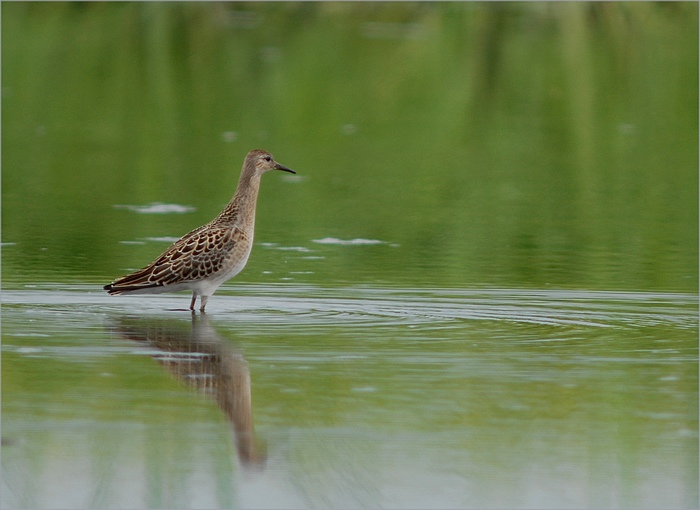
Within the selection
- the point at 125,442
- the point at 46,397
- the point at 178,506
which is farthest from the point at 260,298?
the point at 178,506

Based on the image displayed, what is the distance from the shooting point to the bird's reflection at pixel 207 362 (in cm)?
698

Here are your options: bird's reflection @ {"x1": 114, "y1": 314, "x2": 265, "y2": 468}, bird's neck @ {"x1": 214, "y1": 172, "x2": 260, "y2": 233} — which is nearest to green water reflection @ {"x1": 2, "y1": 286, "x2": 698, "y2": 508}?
bird's reflection @ {"x1": 114, "y1": 314, "x2": 265, "y2": 468}

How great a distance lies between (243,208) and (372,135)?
908cm

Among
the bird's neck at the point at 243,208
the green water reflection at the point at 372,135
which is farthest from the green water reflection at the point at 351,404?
the green water reflection at the point at 372,135

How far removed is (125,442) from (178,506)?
2.72ft

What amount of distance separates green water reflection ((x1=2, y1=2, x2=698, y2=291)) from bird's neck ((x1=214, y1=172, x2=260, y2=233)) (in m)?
0.65

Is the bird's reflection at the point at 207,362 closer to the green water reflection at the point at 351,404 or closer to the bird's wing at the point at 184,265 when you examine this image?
the green water reflection at the point at 351,404

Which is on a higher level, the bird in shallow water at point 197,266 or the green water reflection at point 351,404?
the bird in shallow water at point 197,266

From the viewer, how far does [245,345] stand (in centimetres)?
905

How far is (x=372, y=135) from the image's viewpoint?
66.9 feet

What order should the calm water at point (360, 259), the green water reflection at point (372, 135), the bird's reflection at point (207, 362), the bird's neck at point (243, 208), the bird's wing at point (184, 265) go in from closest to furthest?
the calm water at point (360, 259) → the bird's reflection at point (207, 362) → the bird's wing at point (184, 265) → the bird's neck at point (243, 208) → the green water reflection at point (372, 135)

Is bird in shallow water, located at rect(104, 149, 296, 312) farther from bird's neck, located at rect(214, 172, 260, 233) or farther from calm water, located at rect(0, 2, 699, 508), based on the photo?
calm water, located at rect(0, 2, 699, 508)

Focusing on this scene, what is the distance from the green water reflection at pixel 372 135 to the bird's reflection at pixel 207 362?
2.01m

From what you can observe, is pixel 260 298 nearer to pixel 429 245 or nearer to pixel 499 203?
pixel 429 245
